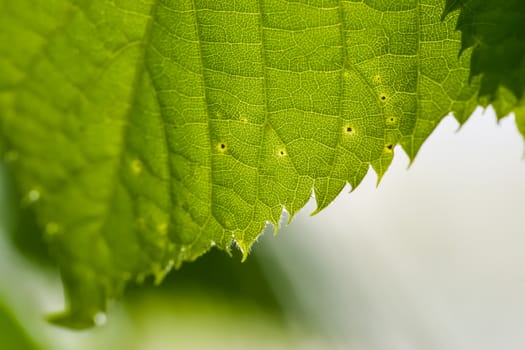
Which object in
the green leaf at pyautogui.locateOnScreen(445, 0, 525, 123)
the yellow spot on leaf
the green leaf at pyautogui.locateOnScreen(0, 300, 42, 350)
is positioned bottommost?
the green leaf at pyautogui.locateOnScreen(0, 300, 42, 350)

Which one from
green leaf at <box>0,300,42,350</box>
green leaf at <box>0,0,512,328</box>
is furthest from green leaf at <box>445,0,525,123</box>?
green leaf at <box>0,300,42,350</box>

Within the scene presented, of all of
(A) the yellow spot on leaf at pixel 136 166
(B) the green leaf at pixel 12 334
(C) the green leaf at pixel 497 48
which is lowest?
(B) the green leaf at pixel 12 334

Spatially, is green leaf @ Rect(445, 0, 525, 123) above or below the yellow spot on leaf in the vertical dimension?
above

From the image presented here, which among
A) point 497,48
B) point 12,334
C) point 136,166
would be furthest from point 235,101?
point 12,334

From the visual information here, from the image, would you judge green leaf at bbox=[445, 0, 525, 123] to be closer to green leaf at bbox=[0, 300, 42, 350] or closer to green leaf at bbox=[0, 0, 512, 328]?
green leaf at bbox=[0, 0, 512, 328]

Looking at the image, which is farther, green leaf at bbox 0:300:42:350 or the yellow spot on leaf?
green leaf at bbox 0:300:42:350

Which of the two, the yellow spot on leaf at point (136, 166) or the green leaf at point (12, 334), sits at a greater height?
the yellow spot on leaf at point (136, 166)

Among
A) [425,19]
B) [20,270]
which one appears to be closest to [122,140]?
[425,19]

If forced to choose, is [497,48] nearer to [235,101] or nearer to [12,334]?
[235,101]

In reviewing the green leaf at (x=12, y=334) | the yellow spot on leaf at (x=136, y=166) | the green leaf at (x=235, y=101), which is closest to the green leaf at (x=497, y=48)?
the green leaf at (x=235, y=101)

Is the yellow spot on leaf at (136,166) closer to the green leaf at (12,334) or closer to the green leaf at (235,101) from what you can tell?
the green leaf at (235,101)
